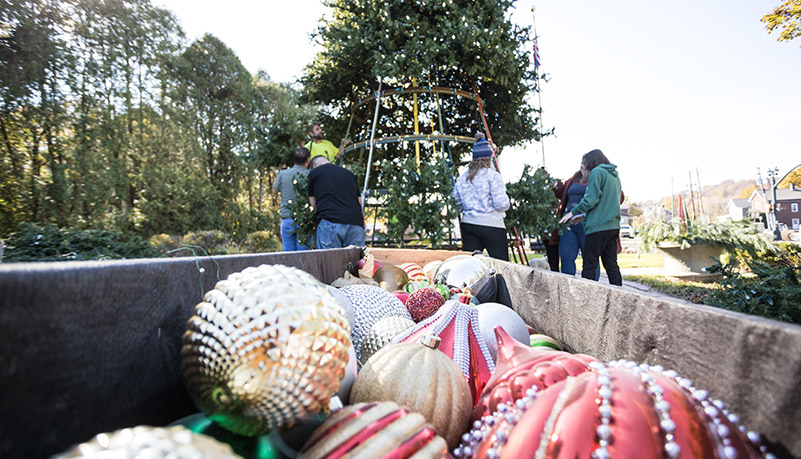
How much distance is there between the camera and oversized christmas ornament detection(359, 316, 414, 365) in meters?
1.43

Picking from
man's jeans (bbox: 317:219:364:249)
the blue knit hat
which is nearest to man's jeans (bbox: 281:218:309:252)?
man's jeans (bbox: 317:219:364:249)

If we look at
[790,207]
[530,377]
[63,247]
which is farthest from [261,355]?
[790,207]

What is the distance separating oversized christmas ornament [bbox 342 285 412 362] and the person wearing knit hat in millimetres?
3073

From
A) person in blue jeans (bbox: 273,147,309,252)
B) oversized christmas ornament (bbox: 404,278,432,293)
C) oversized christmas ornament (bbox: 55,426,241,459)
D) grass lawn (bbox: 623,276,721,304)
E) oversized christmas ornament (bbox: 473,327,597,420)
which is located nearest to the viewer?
oversized christmas ornament (bbox: 55,426,241,459)

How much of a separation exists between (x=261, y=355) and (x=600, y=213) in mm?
4957

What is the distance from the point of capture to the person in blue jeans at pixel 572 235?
5.72 metres

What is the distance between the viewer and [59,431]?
0.56 metres

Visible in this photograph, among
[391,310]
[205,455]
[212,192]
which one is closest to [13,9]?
[212,192]

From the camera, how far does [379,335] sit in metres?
1.45

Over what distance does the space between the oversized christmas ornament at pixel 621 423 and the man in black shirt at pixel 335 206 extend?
4.11 m

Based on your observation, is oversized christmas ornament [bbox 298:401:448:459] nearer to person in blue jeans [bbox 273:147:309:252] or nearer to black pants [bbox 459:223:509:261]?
black pants [bbox 459:223:509:261]

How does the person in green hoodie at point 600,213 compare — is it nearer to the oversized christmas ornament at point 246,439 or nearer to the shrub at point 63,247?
the oversized christmas ornament at point 246,439

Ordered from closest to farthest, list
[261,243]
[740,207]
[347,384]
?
[347,384], [261,243], [740,207]

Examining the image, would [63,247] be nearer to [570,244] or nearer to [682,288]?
[570,244]
